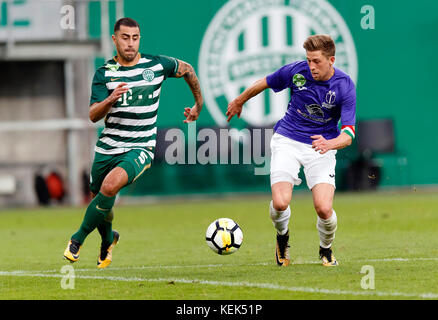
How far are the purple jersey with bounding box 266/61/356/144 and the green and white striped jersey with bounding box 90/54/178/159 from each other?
119 centimetres

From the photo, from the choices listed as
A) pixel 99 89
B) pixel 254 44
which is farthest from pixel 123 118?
pixel 254 44

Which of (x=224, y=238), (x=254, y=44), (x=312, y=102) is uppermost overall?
(x=254, y=44)

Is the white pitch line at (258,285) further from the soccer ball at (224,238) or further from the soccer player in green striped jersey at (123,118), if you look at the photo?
the soccer ball at (224,238)

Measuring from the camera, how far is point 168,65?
9.05 meters

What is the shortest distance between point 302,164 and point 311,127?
1.23 feet

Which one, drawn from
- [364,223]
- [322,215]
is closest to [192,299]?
[322,215]

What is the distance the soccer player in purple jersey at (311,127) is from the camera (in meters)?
8.62

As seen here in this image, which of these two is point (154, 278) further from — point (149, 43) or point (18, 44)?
point (149, 43)

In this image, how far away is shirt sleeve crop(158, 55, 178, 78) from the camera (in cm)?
902

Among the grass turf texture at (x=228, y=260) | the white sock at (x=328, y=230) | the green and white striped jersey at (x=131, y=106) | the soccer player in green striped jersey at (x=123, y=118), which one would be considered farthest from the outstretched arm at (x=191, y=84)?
the white sock at (x=328, y=230)

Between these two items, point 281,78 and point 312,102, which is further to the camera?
point 281,78

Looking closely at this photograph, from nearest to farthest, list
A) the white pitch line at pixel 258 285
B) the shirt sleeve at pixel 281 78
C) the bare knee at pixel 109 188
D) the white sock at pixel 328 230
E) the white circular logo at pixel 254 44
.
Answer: the white pitch line at pixel 258 285 → the bare knee at pixel 109 188 → the white sock at pixel 328 230 → the shirt sleeve at pixel 281 78 → the white circular logo at pixel 254 44

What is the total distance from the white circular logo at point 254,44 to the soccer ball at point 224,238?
57.8 ft

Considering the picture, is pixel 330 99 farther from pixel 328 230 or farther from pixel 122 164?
pixel 122 164
